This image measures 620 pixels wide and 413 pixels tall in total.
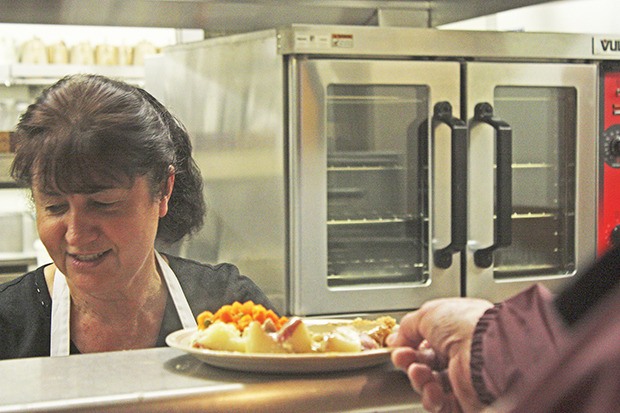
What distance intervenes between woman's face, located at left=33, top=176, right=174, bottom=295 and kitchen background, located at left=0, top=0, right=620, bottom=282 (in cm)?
190

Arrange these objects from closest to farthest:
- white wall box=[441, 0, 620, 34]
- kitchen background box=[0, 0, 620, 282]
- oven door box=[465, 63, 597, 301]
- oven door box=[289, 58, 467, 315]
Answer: oven door box=[289, 58, 467, 315]
oven door box=[465, 63, 597, 301]
white wall box=[441, 0, 620, 34]
kitchen background box=[0, 0, 620, 282]

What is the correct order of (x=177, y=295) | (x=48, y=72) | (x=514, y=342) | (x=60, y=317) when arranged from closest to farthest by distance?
1. (x=514, y=342)
2. (x=60, y=317)
3. (x=177, y=295)
4. (x=48, y=72)

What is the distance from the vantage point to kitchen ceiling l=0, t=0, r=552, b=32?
2676 mm

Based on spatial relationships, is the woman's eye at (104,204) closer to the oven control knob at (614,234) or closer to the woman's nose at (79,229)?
the woman's nose at (79,229)

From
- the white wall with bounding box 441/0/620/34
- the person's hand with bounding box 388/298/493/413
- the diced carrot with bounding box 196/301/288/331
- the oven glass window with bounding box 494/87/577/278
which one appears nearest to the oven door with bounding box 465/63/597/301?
the oven glass window with bounding box 494/87/577/278

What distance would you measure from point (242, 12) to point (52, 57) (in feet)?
5.44

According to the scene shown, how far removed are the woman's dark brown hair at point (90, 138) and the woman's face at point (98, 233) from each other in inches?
1.0

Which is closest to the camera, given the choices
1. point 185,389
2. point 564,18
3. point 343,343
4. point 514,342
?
point 514,342

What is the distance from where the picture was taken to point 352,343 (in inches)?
37.4

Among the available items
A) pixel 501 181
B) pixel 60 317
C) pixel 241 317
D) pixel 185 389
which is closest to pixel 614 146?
pixel 501 181

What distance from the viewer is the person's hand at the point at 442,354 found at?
2.80ft

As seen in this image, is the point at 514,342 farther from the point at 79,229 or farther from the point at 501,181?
the point at 501,181

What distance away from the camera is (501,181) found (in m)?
2.65

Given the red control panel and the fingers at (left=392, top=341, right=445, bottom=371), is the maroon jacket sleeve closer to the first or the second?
the fingers at (left=392, top=341, right=445, bottom=371)
